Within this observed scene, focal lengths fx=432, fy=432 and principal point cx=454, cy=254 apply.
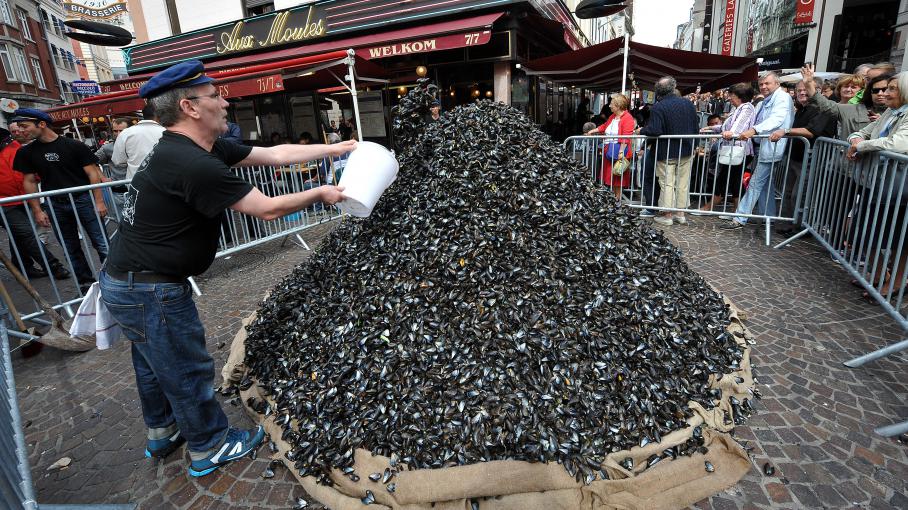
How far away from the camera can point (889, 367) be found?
9.52ft

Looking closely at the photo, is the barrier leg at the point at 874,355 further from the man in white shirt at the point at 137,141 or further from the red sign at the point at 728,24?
the red sign at the point at 728,24

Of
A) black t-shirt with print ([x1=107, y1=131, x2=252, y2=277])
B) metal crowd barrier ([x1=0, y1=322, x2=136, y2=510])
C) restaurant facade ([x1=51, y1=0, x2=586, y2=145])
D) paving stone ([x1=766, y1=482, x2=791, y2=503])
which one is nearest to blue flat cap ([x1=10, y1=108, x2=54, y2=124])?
metal crowd barrier ([x1=0, y1=322, x2=136, y2=510])

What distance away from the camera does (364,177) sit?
7.03ft

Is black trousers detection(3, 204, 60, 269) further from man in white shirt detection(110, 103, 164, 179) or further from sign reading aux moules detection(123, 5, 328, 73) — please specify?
sign reading aux moules detection(123, 5, 328, 73)

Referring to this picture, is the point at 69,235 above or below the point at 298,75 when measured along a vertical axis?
below

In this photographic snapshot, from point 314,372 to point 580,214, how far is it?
1.92m

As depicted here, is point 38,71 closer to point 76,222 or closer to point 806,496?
point 76,222

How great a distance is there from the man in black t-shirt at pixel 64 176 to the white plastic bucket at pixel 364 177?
4.21m

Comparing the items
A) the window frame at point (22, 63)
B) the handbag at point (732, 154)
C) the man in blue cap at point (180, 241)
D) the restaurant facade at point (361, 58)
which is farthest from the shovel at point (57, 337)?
the window frame at point (22, 63)

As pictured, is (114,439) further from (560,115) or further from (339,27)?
(560,115)

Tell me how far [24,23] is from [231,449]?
41043 mm

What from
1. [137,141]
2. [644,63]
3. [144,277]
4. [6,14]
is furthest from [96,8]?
[144,277]

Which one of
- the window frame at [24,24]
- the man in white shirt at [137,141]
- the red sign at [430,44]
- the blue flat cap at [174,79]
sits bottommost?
the man in white shirt at [137,141]

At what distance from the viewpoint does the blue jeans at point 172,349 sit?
2070mm
